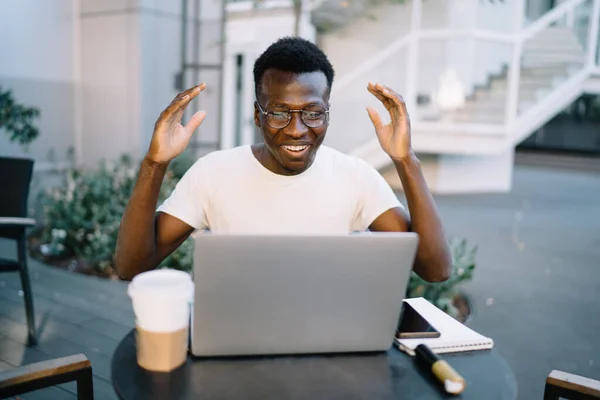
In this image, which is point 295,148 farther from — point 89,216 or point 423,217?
point 89,216

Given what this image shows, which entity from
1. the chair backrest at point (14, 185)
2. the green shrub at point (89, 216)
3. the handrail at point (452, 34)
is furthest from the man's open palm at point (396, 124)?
the handrail at point (452, 34)

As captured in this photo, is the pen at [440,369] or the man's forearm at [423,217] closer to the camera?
the pen at [440,369]

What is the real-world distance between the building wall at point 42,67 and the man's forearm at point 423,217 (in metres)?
4.57

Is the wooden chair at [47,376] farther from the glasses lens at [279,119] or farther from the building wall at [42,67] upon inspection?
the building wall at [42,67]

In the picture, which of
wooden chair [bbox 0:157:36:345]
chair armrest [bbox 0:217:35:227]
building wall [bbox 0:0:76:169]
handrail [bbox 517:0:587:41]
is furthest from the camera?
handrail [bbox 517:0:587:41]

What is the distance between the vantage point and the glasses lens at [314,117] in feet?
4.47

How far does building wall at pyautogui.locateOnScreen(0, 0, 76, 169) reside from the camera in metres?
4.92

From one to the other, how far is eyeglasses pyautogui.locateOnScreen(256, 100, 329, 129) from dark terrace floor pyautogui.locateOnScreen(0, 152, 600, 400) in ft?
4.83

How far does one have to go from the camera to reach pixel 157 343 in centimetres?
103

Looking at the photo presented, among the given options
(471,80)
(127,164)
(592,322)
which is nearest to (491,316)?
(592,322)

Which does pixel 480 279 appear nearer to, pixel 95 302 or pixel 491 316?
pixel 491 316

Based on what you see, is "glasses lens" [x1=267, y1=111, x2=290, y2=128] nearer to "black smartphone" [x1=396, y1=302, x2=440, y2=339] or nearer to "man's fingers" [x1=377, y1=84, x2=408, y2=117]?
"man's fingers" [x1=377, y1=84, x2=408, y2=117]

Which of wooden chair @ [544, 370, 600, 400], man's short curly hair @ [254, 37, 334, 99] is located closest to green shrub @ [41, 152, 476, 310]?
man's short curly hair @ [254, 37, 334, 99]

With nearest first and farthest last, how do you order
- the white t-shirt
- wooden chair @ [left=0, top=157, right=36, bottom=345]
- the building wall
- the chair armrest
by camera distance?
the white t-shirt < the chair armrest < wooden chair @ [left=0, top=157, right=36, bottom=345] < the building wall
